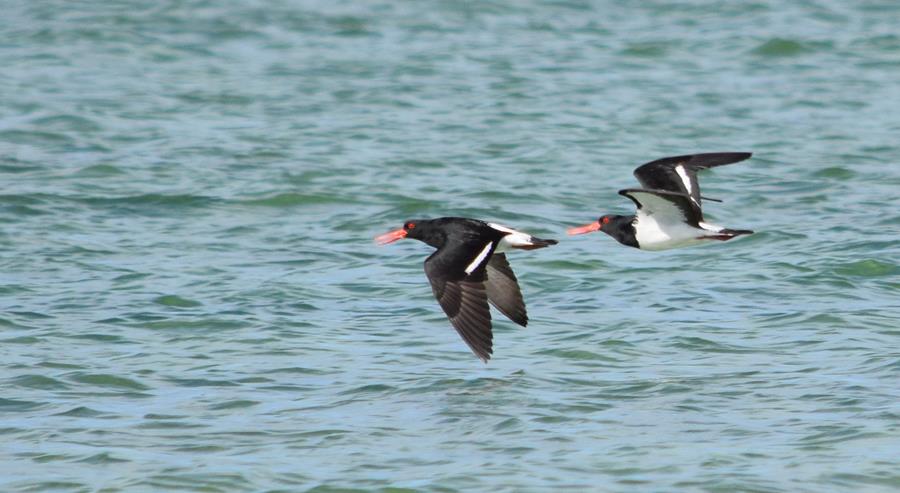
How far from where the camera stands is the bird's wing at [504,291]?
30.3ft

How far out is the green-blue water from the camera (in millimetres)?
7574

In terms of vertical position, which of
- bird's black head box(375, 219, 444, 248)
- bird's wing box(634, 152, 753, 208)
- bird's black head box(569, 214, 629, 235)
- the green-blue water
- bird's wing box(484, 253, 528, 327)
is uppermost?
bird's wing box(634, 152, 753, 208)

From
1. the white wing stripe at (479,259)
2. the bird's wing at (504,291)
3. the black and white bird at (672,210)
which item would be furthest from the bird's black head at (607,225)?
the white wing stripe at (479,259)

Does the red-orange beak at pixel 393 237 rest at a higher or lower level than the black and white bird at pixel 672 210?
lower

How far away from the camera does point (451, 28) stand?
75.2ft

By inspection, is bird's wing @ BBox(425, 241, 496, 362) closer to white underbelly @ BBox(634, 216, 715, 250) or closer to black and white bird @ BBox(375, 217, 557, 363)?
black and white bird @ BBox(375, 217, 557, 363)

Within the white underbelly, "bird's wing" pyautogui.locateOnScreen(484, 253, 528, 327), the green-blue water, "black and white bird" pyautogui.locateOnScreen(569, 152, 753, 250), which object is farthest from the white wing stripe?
the white underbelly

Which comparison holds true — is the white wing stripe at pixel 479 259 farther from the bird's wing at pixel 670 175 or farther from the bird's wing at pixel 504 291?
the bird's wing at pixel 670 175

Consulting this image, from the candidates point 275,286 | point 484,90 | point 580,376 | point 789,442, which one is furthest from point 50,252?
point 484,90

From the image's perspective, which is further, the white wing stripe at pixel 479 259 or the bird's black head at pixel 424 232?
the bird's black head at pixel 424 232

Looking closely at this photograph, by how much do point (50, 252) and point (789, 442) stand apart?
21.1 ft

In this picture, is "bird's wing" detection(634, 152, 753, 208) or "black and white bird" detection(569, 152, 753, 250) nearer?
"black and white bird" detection(569, 152, 753, 250)

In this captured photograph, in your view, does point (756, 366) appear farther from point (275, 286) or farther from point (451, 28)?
point (451, 28)

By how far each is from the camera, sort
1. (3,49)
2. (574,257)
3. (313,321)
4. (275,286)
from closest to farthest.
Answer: (313,321)
(275,286)
(574,257)
(3,49)
